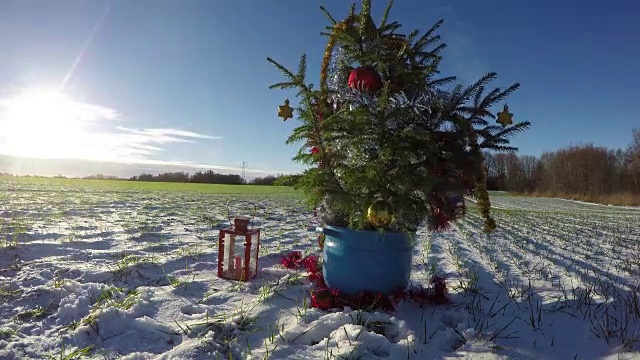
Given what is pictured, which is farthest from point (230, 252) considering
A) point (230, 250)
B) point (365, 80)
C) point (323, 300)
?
point (365, 80)

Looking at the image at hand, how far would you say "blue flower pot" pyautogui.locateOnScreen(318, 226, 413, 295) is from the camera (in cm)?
253

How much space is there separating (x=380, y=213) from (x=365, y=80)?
38.6 inches

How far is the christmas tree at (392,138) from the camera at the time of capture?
2.48 m

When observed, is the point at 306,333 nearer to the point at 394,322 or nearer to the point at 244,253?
the point at 394,322

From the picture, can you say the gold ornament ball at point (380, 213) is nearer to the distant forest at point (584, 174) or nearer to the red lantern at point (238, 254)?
the red lantern at point (238, 254)

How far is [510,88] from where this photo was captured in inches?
101

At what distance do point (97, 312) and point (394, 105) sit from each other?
243 cm

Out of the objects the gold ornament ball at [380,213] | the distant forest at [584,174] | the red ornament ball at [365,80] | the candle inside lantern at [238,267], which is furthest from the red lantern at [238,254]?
the distant forest at [584,174]

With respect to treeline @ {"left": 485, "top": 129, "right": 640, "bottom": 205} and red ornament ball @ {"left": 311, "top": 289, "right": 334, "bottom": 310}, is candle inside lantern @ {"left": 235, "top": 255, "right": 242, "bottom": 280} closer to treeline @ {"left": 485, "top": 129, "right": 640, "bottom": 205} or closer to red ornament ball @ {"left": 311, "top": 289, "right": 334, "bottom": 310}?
red ornament ball @ {"left": 311, "top": 289, "right": 334, "bottom": 310}

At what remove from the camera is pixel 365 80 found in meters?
2.63

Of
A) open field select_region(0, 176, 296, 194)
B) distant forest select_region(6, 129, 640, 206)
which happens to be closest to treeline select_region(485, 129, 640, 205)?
distant forest select_region(6, 129, 640, 206)

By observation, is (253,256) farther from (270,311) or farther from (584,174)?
(584,174)

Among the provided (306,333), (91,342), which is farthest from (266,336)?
(91,342)

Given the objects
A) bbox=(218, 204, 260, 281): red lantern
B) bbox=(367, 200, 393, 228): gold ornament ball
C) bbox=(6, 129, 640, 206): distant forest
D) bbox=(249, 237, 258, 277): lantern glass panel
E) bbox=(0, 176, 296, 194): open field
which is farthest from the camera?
bbox=(6, 129, 640, 206): distant forest
